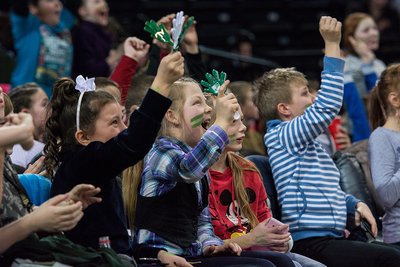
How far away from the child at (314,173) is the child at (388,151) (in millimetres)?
175

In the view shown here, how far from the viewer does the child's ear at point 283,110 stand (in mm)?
5027

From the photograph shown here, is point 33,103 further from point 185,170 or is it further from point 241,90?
point 185,170

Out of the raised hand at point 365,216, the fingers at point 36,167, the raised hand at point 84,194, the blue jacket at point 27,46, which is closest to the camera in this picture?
the raised hand at point 84,194

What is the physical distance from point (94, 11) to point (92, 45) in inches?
13.7

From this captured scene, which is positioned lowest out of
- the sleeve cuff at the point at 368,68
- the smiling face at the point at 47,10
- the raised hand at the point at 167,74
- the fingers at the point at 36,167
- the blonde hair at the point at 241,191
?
the blonde hair at the point at 241,191

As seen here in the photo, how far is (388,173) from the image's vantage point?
5059mm

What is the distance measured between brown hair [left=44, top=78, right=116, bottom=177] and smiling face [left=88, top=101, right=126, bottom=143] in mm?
17

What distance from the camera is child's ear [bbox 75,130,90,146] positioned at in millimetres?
3865

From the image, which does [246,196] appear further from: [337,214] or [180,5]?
[180,5]

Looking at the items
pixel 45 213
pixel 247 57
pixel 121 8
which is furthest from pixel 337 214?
pixel 121 8

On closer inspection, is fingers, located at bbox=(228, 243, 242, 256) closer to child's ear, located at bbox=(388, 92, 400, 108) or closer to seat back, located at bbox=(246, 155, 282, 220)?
seat back, located at bbox=(246, 155, 282, 220)

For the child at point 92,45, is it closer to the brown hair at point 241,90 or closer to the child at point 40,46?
the child at point 40,46

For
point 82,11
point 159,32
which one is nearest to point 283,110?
point 159,32

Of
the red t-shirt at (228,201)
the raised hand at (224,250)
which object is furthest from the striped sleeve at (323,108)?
the raised hand at (224,250)
